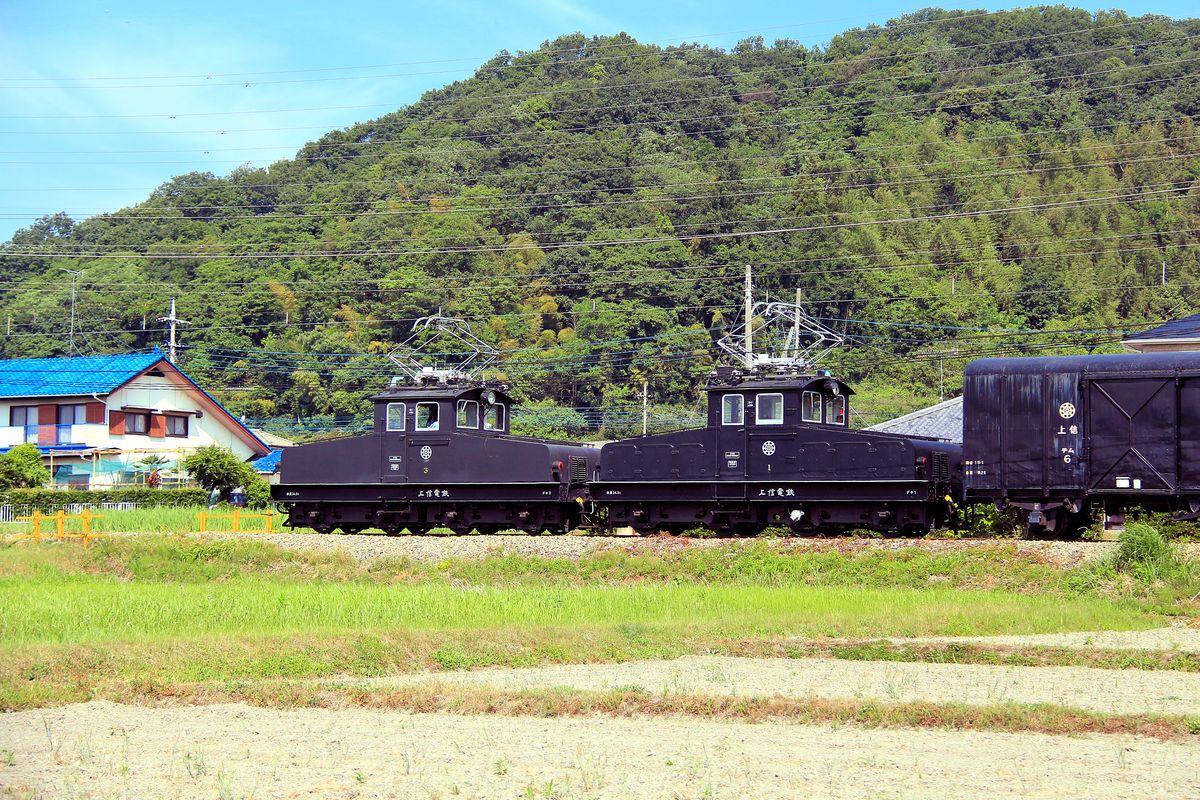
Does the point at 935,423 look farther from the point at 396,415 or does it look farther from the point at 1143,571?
the point at 1143,571

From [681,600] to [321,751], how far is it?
32.8 feet

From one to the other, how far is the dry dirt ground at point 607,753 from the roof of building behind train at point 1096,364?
429 inches

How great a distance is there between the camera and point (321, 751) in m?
10.2

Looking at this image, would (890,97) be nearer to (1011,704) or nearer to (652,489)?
(652,489)

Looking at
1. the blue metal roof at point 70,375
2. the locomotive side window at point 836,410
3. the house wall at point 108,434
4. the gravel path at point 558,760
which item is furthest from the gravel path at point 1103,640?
the blue metal roof at point 70,375

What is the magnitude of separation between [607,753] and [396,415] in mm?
20804

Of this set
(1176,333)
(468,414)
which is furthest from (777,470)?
(1176,333)

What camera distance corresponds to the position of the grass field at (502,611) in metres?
14.5

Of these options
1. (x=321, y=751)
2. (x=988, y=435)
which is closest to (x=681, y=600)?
(x=988, y=435)

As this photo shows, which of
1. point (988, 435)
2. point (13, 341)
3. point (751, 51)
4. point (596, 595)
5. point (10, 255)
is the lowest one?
point (596, 595)

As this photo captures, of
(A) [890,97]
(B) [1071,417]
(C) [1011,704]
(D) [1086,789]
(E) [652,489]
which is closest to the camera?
(D) [1086,789]

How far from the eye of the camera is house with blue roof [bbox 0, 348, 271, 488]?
53.3 metres

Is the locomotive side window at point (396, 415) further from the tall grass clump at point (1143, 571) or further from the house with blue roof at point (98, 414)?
the house with blue roof at point (98, 414)

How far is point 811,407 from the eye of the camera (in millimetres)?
26344
